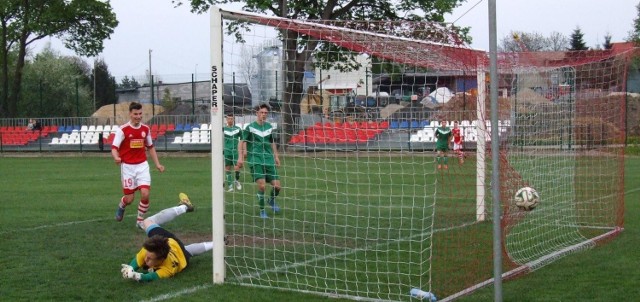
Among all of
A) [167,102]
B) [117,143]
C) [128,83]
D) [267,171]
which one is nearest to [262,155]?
[267,171]

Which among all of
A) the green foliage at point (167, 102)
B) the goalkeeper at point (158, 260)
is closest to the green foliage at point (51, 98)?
the green foliage at point (167, 102)

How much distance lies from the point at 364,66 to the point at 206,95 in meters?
31.2

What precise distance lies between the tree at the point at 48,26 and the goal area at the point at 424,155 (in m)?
38.4

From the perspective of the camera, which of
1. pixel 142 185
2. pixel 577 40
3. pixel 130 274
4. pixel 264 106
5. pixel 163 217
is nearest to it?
pixel 130 274

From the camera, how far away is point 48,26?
47.8 metres

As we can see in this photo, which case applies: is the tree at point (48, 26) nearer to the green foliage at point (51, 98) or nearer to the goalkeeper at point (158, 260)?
the green foliage at point (51, 98)

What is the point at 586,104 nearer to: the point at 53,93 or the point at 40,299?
the point at 40,299

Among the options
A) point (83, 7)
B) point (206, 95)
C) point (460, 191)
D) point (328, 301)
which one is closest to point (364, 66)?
point (460, 191)

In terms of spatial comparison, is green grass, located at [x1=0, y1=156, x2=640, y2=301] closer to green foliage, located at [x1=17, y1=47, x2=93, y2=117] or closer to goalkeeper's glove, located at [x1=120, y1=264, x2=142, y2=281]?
goalkeeper's glove, located at [x1=120, y1=264, x2=142, y2=281]

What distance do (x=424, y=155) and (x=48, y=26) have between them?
129 ft

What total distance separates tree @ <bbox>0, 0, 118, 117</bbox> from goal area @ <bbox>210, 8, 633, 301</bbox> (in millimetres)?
38365

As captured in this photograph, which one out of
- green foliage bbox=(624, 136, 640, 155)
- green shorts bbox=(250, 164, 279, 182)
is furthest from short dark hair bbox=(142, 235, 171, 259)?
green foliage bbox=(624, 136, 640, 155)

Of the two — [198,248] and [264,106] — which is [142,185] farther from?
[198,248]

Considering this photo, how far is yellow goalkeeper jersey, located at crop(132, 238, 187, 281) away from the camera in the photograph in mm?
8297
